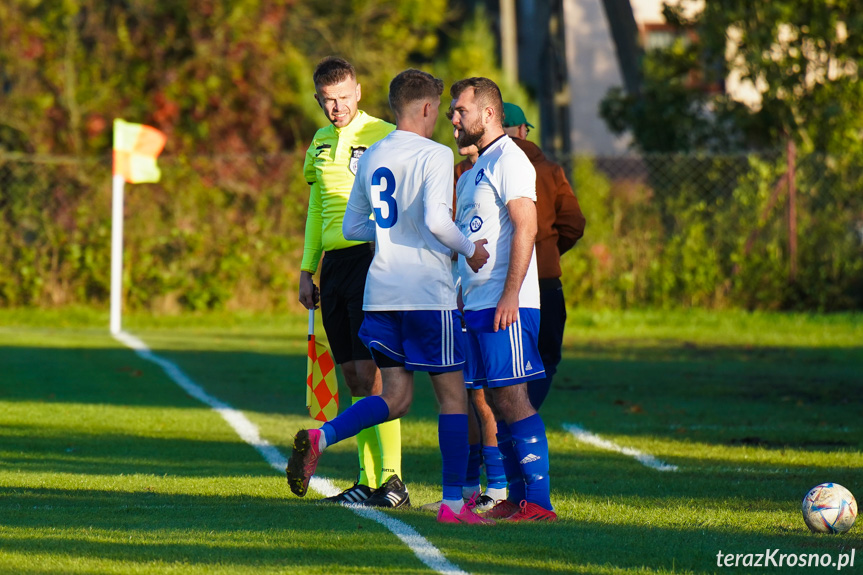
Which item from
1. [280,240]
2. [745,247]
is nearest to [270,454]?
[280,240]

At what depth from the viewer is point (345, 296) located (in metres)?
6.24

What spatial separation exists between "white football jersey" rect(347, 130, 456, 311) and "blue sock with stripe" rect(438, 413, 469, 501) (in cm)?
51

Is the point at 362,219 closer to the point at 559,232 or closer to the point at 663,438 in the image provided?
the point at 559,232

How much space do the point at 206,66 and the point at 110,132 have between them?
219 centimetres

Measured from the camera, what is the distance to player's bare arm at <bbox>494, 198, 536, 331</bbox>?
5.27 metres

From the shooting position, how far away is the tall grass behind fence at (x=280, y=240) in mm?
18047

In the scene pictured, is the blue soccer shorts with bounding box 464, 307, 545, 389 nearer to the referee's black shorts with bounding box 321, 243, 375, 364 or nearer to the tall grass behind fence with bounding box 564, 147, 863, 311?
the referee's black shorts with bounding box 321, 243, 375, 364

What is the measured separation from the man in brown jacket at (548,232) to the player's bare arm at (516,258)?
4.09 ft

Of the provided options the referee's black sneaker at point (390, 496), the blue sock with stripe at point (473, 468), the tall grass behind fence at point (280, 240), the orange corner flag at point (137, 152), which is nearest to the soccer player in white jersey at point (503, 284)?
the blue sock with stripe at point (473, 468)

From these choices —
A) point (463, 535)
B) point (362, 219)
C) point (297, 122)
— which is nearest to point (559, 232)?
point (362, 219)

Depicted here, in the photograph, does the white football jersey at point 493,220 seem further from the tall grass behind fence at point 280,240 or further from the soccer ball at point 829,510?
the tall grass behind fence at point 280,240

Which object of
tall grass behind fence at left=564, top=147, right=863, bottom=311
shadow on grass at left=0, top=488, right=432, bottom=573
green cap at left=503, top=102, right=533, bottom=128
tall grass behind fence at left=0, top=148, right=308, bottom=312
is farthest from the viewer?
tall grass behind fence at left=564, top=147, right=863, bottom=311

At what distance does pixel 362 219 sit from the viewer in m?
5.62

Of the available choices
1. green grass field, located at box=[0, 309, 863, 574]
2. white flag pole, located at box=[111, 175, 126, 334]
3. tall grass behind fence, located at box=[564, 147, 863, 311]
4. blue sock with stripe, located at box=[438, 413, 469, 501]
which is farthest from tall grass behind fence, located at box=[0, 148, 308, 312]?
blue sock with stripe, located at box=[438, 413, 469, 501]
